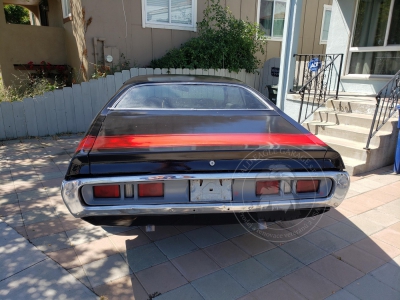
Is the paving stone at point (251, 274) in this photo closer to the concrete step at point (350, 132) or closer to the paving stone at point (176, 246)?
the paving stone at point (176, 246)

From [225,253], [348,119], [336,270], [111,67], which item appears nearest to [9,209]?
[225,253]

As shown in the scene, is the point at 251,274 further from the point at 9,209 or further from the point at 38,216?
the point at 9,209

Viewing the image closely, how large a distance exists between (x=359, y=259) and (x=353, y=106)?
4.08 m

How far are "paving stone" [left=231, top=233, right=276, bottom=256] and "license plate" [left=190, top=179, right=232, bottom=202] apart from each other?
898mm

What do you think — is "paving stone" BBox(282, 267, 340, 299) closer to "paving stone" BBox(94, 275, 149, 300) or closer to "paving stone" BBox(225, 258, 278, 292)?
"paving stone" BBox(225, 258, 278, 292)

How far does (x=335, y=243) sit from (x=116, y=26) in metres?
7.46

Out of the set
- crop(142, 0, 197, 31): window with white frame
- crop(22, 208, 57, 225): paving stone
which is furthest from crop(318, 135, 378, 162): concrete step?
crop(142, 0, 197, 31): window with white frame

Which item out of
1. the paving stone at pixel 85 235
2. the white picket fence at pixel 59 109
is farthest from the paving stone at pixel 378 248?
the white picket fence at pixel 59 109

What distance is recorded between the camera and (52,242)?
284cm

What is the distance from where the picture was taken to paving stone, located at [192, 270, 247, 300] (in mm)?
2233

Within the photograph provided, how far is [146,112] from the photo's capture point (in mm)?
3154

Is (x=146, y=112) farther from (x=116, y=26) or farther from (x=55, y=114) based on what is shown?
(x=116, y=26)

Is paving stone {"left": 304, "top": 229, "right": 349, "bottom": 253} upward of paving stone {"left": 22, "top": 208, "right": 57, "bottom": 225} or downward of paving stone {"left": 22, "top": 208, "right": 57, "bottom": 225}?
downward

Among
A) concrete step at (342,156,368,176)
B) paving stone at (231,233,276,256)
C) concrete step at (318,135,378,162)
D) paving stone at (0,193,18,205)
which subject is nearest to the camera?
paving stone at (231,233,276,256)
